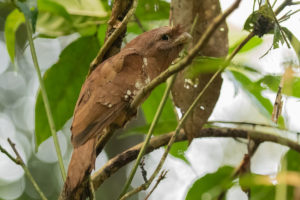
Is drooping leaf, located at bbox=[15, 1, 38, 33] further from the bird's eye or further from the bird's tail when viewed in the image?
the bird's eye

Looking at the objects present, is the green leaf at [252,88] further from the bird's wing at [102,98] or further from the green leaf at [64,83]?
the green leaf at [64,83]

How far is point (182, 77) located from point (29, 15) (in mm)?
332

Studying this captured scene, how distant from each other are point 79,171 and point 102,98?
8.1 inches

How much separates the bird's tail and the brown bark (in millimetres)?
201

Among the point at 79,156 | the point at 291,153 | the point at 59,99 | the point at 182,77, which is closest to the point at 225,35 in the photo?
the point at 182,77

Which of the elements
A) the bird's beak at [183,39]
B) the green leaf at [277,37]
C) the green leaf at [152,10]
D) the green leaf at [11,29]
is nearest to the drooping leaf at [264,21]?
the green leaf at [277,37]

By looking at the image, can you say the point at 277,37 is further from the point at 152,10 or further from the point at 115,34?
the point at 152,10

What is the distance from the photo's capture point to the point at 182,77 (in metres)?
0.99

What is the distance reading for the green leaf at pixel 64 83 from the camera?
1210 mm

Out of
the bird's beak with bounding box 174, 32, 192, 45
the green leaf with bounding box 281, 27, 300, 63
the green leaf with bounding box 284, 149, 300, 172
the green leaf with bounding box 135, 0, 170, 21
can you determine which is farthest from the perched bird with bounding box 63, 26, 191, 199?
the green leaf with bounding box 284, 149, 300, 172

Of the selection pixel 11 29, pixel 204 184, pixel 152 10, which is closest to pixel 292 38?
pixel 204 184

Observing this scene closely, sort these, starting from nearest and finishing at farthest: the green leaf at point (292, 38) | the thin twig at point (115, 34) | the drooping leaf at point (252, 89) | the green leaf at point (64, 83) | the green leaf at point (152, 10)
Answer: the green leaf at point (292, 38) < the drooping leaf at point (252, 89) < the thin twig at point (115, 34) < the green leaf at point (64, 83) < the green leaf at point (152, 10)

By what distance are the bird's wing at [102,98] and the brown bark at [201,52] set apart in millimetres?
131

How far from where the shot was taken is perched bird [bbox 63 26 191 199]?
89 cm
